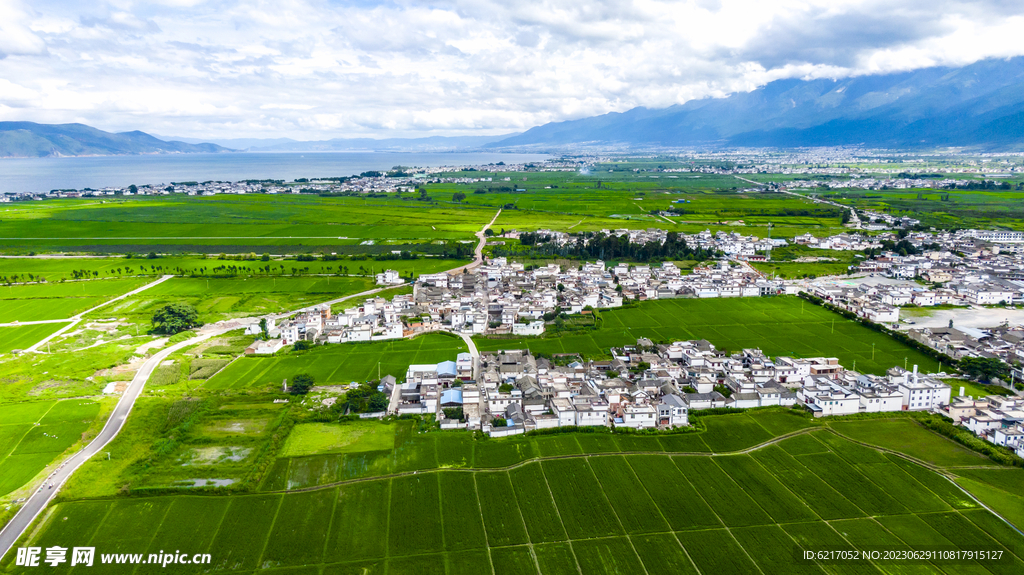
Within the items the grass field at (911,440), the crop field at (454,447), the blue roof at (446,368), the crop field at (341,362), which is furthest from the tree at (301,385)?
the grass field at (911,440)

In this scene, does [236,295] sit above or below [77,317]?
above

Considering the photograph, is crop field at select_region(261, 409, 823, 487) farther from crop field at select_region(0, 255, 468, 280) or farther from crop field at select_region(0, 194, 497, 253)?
crop field at select_region(0, 194, 497, 253)

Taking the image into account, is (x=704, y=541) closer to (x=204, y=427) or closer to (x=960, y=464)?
(x=960, y=464)

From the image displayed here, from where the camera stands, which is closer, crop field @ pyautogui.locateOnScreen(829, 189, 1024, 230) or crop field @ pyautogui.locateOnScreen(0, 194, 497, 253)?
crop field @ pyautogui.locateOnScreen(0, 194, 497, 253)

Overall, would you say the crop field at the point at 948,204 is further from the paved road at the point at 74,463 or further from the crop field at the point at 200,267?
the paved road at the point at 74,463

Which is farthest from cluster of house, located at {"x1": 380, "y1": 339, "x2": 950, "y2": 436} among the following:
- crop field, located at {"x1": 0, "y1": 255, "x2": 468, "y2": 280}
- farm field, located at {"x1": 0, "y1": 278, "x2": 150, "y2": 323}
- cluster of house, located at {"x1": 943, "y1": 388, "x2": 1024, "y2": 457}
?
farm field, located at {"x1": 0, "y1": 278, "x2": 150, "y2": 323}

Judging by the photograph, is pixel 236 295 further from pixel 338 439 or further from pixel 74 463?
pixel 338 439

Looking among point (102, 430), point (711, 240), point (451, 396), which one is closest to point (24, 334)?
point (102, 430)

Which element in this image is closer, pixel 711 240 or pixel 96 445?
pixel 96 445
